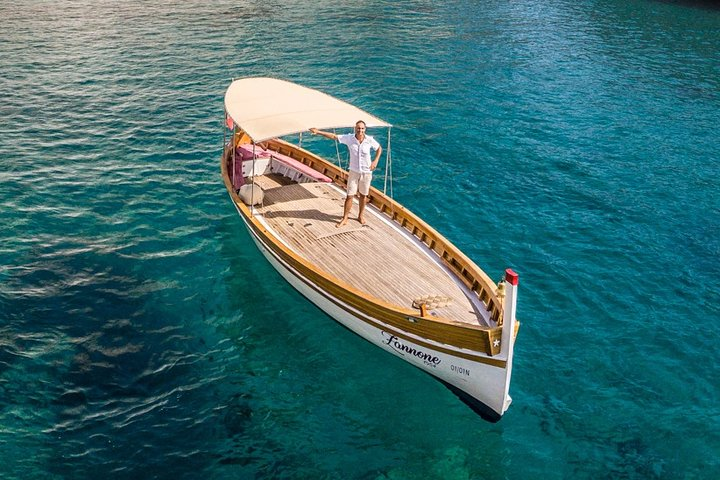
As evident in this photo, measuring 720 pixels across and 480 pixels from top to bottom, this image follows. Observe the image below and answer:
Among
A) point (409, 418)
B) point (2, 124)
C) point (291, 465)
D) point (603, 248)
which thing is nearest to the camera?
point (291, 465)

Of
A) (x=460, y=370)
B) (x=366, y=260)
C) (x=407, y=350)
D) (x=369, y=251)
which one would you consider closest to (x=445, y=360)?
(x=460, y=370)

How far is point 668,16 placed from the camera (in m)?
57.7

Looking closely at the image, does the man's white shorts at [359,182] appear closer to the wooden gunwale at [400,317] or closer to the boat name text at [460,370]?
the wooden gunwale at [400,317]

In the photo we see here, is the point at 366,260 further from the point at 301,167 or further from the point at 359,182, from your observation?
the point at 301,167

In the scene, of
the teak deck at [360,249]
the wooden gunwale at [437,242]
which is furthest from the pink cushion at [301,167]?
the teak deck at [360,249]

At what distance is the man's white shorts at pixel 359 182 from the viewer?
2021cm

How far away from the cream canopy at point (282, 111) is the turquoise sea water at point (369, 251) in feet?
16.9

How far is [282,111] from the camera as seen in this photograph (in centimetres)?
2173

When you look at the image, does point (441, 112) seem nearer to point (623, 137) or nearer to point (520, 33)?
point (623, 137)

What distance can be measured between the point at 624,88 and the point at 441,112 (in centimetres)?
1323

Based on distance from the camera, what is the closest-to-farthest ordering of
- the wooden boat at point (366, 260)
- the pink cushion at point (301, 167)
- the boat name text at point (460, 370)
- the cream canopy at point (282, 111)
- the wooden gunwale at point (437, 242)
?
the wooden boat at point (366, 260)
the boat name text at point (460, 370)
the wooden gunwale at point (437, 242)
the cream canopy at point (282, 111)
the pink cushion at point (301, 167)

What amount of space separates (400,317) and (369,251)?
146 inches

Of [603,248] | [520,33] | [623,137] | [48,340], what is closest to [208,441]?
[48,340]

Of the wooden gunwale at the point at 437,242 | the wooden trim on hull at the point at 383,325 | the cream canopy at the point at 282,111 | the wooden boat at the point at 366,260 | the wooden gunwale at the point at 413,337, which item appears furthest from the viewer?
the cream canopy at the point at 282,111
